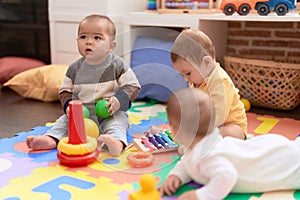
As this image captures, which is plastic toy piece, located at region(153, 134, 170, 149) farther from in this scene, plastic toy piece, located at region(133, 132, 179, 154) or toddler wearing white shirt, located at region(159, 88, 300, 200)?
toddler wearing white shirt, located at region(159, 88, 300, 200)

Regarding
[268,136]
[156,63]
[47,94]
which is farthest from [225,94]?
[47,94]

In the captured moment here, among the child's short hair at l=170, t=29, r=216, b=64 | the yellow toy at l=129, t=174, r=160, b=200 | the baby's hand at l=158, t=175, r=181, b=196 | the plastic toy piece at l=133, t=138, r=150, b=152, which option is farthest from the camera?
the plastic toy piece at l=133, t=138, r=150, b=152

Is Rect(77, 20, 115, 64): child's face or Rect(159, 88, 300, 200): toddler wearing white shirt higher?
Rect(77, 20, 115, 64): child's face

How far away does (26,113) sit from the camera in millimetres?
1673

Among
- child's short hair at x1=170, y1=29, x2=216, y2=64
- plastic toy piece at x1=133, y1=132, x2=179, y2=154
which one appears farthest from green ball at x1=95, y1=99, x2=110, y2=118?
child's short hair at x1=170, y1=29, x2=216, y2=64

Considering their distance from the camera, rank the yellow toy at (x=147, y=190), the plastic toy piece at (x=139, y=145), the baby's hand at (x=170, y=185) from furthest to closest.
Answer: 1. the plastic toy piece at (x=139, y=145)
2. the baby's hand at (x=170, y=185)
3. the yellow toy at (x=147, y=190)

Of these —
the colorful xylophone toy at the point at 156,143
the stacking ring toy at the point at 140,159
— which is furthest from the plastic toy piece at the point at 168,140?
the stacking ring toy at the point at 140,159

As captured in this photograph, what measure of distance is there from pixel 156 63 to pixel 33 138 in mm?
716

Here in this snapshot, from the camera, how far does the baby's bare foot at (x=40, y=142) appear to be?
4.01 feet

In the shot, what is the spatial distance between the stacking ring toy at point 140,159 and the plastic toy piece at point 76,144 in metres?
0.11

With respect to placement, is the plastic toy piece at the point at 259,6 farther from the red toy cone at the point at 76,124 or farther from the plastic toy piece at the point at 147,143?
the red toy cone at the point at 76,124

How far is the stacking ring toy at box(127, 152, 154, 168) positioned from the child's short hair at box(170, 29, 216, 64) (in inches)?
11.0

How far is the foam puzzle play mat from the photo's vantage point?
953 millimetres

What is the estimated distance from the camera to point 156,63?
176cm
